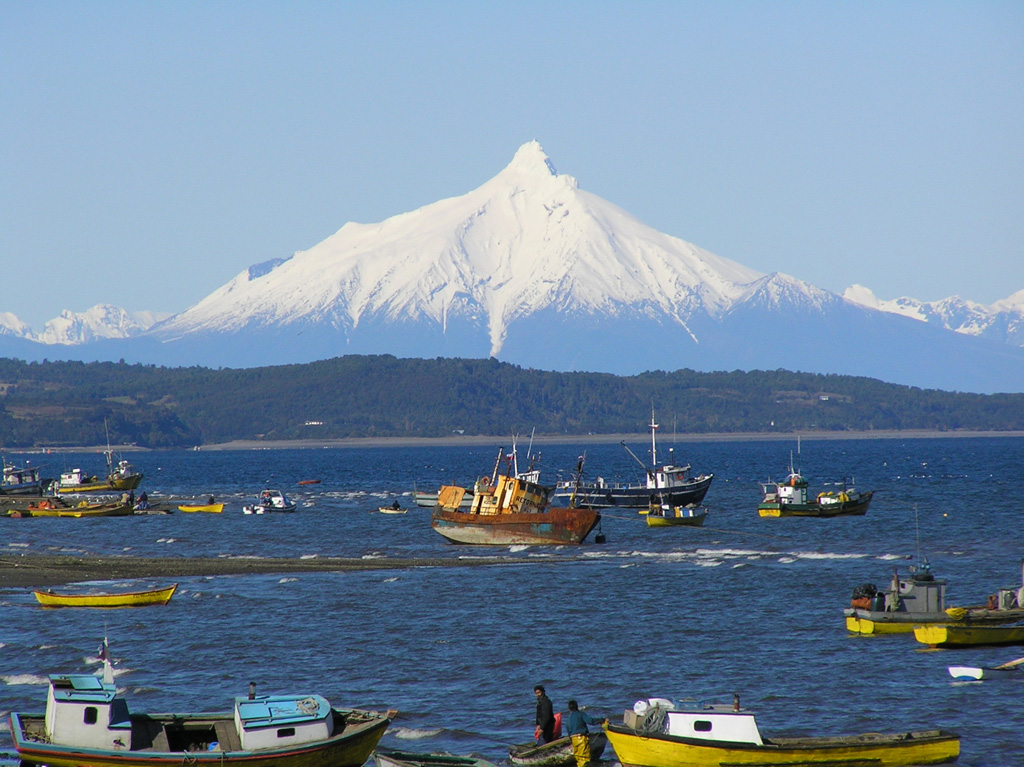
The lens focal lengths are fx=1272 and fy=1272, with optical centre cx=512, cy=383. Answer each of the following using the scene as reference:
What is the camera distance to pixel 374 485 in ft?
545

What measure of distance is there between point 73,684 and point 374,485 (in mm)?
137347

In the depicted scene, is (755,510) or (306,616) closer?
(306,616)

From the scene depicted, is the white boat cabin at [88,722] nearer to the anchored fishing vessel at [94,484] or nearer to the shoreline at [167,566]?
the shoreline at [167,566]

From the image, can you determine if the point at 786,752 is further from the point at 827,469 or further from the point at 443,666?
the point at 827,469

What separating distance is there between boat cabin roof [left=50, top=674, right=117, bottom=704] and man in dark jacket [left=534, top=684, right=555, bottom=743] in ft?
33.1

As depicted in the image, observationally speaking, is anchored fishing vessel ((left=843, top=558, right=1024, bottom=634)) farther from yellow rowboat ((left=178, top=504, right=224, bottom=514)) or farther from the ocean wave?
yellow rowboat ((left=178, top=504, right=224, bottom=514))

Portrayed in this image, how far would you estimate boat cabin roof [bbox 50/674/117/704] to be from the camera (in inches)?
1125

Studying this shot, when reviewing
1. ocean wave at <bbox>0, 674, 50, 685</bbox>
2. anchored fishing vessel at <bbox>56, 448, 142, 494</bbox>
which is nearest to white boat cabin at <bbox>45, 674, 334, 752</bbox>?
ocean wave at <bbox>0, 674, 50, 685</bbox>

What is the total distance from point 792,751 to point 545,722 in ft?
19.5

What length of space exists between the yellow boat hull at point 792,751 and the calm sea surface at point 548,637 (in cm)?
151

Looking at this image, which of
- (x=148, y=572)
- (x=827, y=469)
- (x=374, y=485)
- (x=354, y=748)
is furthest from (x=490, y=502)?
(x=827, y=469)

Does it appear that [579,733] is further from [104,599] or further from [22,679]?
[104,599]

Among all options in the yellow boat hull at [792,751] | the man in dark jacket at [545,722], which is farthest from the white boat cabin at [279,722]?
the yellow boat hull at [792,751]

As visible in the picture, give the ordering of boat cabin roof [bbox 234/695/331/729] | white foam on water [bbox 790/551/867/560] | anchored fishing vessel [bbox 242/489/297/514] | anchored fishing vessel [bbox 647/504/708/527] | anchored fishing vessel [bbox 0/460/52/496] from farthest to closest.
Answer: anchored fishing vessel [bbox 0/460/52/496] < anchored fishing vessel [bbox 242/489/297/514] < anchored fishing vessel [bbox 647/504/708/527] < white foam on water [bbox 790/551/867/560] < boat cabin roof [bbox 234/695/331/729]
